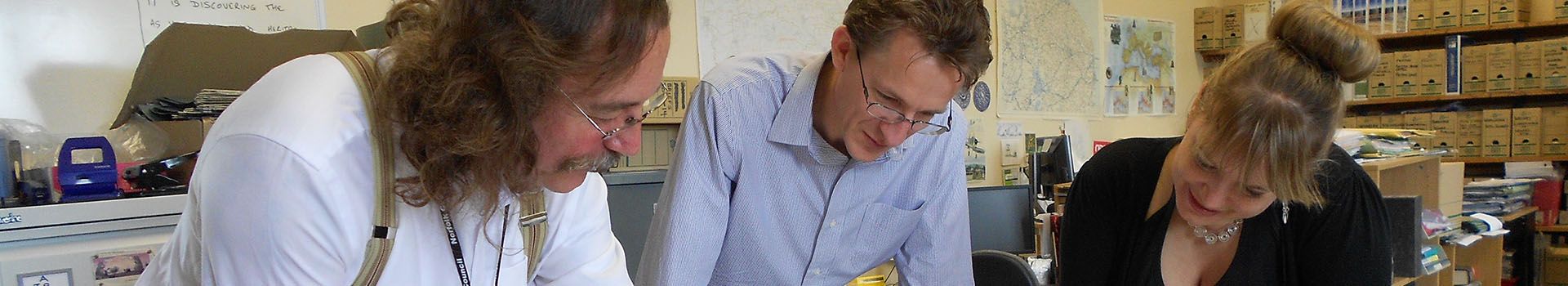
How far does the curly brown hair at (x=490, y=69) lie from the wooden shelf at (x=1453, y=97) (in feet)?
14.1

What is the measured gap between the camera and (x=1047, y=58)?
13.0 feet

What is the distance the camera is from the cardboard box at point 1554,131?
4199 millimetres

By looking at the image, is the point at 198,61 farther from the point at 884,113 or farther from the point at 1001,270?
the point at 1001,270

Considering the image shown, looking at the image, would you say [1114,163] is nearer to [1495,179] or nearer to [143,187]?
[143,187]

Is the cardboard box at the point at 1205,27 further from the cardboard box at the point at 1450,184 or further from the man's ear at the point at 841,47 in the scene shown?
the man's ear at the point at 841,47

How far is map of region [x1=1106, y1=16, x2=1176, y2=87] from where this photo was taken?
14.1 feet

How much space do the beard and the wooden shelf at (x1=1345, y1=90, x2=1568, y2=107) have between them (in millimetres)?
4229

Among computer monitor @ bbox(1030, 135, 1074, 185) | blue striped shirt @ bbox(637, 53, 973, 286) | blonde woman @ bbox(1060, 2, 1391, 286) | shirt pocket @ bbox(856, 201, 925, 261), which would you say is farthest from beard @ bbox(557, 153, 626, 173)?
computer monitor @ bbox(1030, 135, 1074, 185)

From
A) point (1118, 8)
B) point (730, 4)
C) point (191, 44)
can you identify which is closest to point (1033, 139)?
point (1118, 8)

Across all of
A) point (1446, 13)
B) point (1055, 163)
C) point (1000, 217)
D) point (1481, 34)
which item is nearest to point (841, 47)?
point (1000, 217)

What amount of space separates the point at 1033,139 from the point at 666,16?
3.26 m

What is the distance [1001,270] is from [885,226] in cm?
59

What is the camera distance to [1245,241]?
1.60 meters

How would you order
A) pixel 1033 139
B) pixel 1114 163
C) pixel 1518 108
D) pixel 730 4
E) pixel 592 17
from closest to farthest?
pixel 592 17
pixel 1114 163
pixel 730 4
pixel 1033 139
pixel 1518 108
